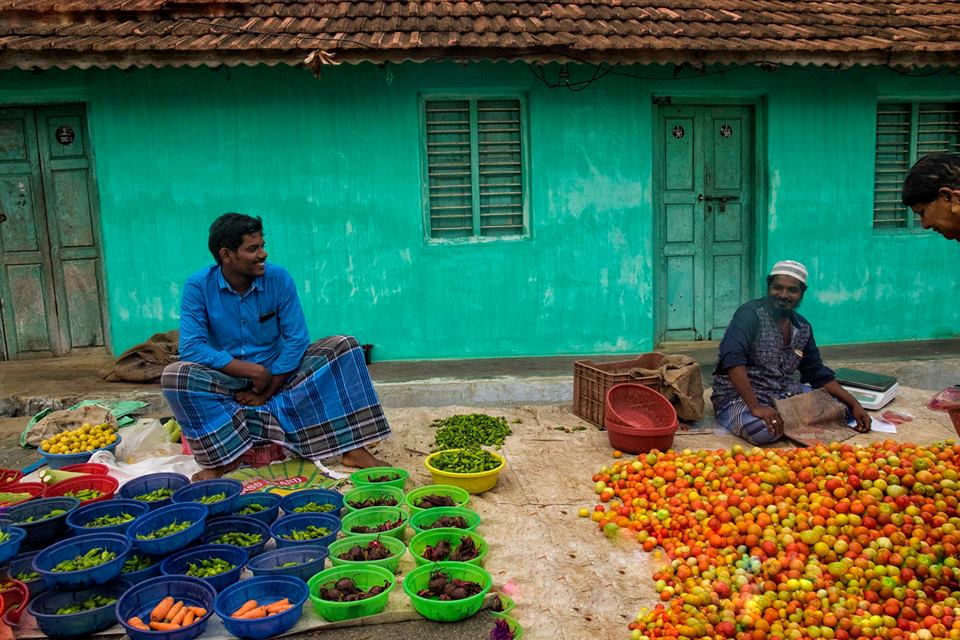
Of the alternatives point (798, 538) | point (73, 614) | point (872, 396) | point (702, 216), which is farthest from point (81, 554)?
point (702, 216)

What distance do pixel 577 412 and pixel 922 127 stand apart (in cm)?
545

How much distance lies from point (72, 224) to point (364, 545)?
5699mm

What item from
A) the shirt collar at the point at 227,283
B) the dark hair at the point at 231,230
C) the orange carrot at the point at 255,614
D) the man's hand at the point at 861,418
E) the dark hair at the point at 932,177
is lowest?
the man's hand at the point at 861,418

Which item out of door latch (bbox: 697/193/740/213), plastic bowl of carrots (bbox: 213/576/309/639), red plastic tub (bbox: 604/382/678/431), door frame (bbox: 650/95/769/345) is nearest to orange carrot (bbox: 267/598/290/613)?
plastic bowl of carrots (bbox: 213/576/309/639)

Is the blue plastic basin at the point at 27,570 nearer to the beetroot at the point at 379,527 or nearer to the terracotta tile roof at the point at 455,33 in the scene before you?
the beetroot at the point at 379,527

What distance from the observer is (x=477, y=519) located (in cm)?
391

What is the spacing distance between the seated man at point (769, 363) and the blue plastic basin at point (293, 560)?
334 centimetres

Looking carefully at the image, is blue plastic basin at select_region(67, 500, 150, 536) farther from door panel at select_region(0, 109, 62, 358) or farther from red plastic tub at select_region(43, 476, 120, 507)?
door panel at select_region(0, 109, 62, 358)

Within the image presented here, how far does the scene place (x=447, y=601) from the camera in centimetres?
314

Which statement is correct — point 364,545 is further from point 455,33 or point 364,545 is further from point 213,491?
point 455,33

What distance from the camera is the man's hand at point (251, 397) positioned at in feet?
15.8

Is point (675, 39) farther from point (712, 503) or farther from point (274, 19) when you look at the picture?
point (712, 503)

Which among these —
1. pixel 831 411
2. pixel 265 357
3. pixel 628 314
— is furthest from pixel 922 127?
pixel 265 357

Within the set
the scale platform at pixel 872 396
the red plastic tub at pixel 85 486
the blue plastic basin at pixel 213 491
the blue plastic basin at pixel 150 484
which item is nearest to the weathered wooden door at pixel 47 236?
the red plastic tub at pixel 85 486
